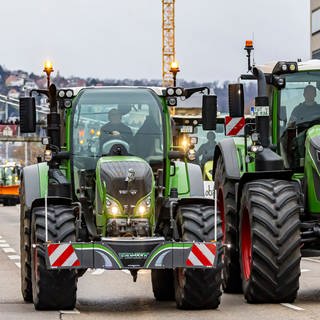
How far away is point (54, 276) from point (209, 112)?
2.51 m

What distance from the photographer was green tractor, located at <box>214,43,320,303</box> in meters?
14.3

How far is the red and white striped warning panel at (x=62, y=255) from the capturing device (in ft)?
45.0

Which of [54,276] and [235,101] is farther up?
[235,101]

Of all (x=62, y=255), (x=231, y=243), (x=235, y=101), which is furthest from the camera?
(x=231, y=243)

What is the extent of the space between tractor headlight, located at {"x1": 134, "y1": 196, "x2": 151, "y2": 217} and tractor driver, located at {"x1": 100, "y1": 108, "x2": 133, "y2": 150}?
3.24ft

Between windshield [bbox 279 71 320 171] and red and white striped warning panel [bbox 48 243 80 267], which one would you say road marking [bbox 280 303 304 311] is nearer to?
windshield [bbox 279 71 320 171]

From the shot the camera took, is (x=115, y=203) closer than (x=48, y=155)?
Yes

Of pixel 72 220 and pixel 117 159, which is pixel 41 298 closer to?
pixel 72 220

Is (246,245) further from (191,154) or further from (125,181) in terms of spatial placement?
(125,181)

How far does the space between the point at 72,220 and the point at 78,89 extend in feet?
6.38

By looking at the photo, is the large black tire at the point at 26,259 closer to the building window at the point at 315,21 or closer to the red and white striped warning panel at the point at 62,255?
the red and white striped warning panel at the point at 62,255

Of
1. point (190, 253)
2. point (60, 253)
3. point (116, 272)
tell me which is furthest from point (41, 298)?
point (116, 272)

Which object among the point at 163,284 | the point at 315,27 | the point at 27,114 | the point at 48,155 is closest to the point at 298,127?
the point at 163,284

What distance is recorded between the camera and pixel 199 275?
45.5ft
